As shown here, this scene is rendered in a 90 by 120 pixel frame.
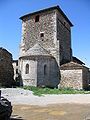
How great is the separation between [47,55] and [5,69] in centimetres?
616

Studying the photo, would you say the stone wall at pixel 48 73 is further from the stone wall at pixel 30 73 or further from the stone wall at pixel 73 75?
the stone wall at pixel 73 75

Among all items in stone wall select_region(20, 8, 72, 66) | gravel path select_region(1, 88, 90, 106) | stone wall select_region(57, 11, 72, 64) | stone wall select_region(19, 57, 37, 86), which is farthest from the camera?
stone wall select_region(57, 11, 72, 64)

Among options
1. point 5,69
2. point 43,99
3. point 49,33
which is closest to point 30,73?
point 5,69

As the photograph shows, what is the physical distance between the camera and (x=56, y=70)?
28.1m

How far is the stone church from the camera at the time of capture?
2719 cm

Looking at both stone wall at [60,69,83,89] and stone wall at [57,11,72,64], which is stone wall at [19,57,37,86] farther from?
stone wall at [57,11,72,64]

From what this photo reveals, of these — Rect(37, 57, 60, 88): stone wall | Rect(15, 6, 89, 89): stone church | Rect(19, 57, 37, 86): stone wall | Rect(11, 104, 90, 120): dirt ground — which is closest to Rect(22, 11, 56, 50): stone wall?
Rect(15, 6, 89, 89): stone church

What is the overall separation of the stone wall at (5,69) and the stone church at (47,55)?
1.57 m

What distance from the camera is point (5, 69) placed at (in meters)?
27.9

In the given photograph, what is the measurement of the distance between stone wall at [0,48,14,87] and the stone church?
5.16 ft

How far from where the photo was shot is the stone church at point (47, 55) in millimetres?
27188

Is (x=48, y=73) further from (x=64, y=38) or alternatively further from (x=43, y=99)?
(x=43, y=99)

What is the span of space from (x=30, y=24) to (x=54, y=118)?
25.2m

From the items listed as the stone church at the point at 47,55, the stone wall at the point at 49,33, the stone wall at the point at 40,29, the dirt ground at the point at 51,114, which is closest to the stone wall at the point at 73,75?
the stone church at the point at 47,55
